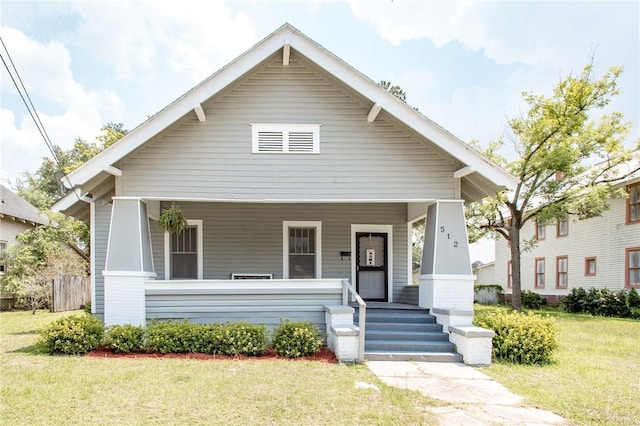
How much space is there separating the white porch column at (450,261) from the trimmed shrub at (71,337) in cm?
631

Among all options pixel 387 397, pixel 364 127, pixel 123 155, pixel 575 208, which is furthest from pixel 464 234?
pixel 575 208

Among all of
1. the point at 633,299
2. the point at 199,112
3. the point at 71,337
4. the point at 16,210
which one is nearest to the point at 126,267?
the point at 71,337

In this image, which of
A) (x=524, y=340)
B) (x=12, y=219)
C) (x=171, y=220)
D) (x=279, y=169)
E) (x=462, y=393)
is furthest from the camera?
(x=12, y=219)

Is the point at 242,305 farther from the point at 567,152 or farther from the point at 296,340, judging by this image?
the point at 567,152

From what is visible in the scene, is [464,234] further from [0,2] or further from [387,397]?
[0,2]

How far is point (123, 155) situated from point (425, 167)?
576cm

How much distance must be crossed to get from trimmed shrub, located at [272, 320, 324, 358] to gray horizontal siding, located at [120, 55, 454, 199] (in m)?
2.50

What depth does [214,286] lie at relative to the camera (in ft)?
29.7

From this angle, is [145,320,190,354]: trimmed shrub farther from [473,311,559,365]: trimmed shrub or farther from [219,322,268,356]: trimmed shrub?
[473,311,559,365]: trimmed shrub

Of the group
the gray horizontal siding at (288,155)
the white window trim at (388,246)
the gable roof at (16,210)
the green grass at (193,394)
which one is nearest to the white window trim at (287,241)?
the white window trim at (388,246)

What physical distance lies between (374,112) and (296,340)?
4.49 meters

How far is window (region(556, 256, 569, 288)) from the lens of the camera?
22.5 metres

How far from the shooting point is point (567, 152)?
16.2m

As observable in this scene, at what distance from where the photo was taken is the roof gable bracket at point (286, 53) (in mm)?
8977
